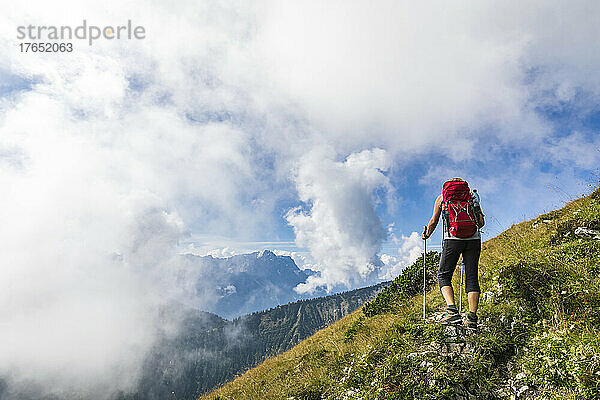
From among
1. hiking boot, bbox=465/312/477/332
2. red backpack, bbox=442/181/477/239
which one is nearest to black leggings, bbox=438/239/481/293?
red backpack, bbox=442/181/477/239

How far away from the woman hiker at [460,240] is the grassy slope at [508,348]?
1.76ft

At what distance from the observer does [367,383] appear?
23.4 feet

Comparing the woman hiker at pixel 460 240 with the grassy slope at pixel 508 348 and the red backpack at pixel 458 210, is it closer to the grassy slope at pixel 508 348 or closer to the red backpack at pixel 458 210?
the red backpack at pixel 458 210

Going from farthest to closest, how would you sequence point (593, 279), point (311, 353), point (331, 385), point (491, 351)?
1. point (311, 353)
2. point (331, 385)
3. point (593, 279)
4. point (491, 351)

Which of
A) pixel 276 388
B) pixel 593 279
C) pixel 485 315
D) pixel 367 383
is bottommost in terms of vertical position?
pixel 276 388

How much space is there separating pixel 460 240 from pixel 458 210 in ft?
2.22

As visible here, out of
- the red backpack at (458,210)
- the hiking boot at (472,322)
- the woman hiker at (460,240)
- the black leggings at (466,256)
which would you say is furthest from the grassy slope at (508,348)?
the red backpack at (458,210)

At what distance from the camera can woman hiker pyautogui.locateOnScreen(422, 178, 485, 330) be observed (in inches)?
279

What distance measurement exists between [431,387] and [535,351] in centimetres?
213

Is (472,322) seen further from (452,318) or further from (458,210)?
(458,210)

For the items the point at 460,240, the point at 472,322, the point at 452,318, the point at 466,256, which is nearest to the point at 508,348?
the point at 472,322

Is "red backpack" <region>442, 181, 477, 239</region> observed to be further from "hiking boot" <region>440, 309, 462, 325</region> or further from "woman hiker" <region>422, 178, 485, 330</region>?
"hiking boot" <region>440, 309, 462, 325</region>

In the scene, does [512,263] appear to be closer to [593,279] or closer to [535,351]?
[593,279]

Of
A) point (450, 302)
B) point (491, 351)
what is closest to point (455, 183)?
point (450, 302)
